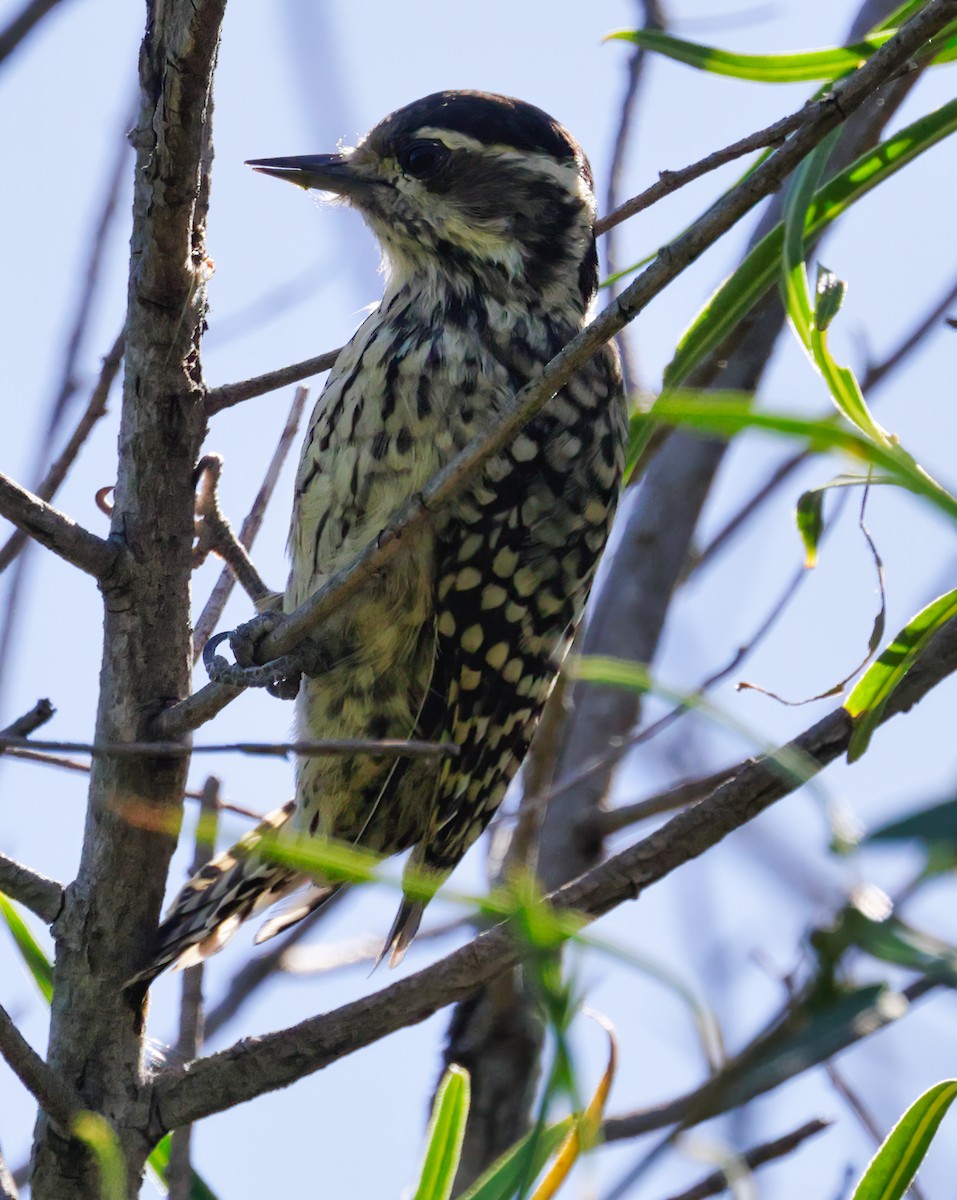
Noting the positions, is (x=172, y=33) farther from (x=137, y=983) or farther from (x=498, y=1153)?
(x=498, y=1153)

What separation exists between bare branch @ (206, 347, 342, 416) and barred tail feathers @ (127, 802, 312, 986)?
2.10 ft

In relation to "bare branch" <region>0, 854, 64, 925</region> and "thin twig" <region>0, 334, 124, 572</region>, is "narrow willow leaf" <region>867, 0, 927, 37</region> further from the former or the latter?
"bare branch" <region>0, 854, 64, 925</region>

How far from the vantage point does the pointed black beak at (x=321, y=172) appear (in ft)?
9.00

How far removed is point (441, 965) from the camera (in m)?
1.76

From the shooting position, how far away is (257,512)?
8.21ft

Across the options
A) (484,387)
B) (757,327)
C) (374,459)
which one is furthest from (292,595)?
(757,327)

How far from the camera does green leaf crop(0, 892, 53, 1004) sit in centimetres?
192

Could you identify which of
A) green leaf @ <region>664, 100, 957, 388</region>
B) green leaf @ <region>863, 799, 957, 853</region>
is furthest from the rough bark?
green leaf @ <region>863, 799, 957, 853</region>

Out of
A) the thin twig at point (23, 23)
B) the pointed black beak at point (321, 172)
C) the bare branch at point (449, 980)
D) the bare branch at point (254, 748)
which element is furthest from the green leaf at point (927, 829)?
the pointed black beak at point (321, 172)

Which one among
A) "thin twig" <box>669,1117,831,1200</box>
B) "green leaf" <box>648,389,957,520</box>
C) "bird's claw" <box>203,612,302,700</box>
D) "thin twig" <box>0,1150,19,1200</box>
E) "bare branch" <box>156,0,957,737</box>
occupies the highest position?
"bird's claw" <box>203,612,302,700</box>

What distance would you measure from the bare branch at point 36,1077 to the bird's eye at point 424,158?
6.00 ft

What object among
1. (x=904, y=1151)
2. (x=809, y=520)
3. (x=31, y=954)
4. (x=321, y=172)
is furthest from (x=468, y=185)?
(x=904, y=1151)

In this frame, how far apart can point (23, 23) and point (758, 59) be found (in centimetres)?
100

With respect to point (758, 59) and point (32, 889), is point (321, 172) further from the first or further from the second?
point (32, 889)
